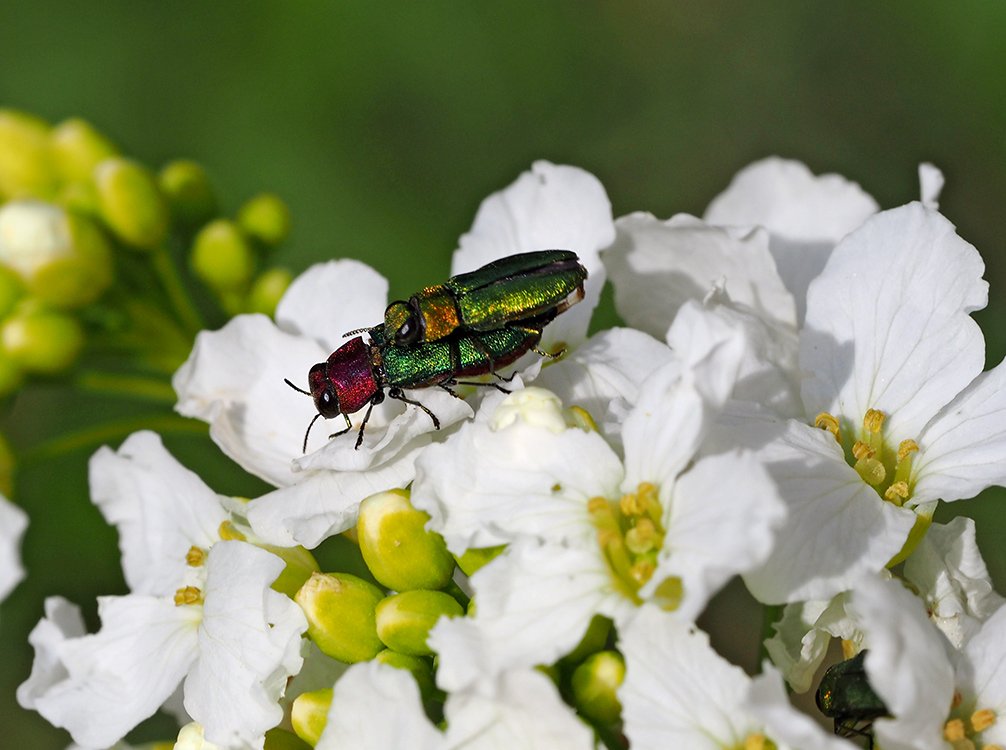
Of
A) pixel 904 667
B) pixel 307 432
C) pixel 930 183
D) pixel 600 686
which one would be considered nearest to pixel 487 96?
pixel 930 183

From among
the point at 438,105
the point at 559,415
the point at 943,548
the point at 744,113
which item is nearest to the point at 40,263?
the point at 559,415

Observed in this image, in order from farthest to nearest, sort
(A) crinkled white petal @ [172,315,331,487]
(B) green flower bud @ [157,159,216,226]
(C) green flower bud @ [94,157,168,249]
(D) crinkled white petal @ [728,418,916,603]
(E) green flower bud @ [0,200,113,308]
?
(B) green flower bud @ [157,159,216,226] < (C) green flower bud @ [94,157,168,249] < (E) green flower bud @ [0,200,113,308] < (A) crinkled white petal @ [172,315,331,487] < (D) crinkled white petal @ [728,418,916,603]

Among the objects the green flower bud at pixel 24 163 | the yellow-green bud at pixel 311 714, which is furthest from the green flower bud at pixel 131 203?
the yellow-green bud at pixel 311 714

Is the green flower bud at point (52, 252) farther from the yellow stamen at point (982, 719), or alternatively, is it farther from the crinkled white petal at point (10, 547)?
the yellow stamen at point (982, 719)

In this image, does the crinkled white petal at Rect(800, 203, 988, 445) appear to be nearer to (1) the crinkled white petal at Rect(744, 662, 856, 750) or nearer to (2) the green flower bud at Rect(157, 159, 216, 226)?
(1) the crinkled white petal at Rect(744, 662, 856, 750)

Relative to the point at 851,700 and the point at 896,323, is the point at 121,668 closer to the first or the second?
the point at 851,700

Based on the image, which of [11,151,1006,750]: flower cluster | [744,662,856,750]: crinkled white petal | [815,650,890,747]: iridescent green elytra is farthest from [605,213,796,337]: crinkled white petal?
[744,662,856,750]: crinkled white petal
